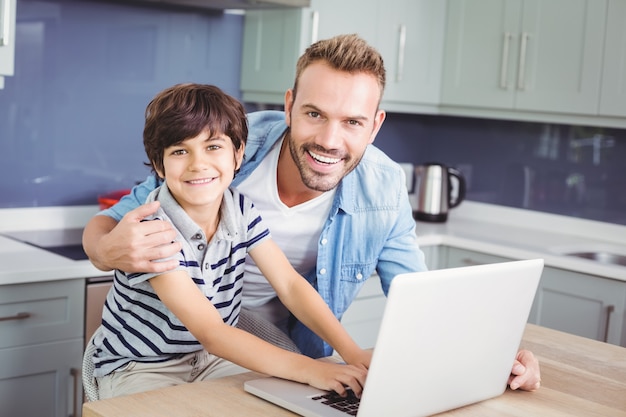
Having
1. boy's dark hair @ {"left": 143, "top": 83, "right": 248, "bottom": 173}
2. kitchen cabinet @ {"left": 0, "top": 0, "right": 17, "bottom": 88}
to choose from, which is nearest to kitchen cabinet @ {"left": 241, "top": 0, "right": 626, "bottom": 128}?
kitchen cabinet @ {"left": 0, "top": 0, "right": 17, "bottom": 88}

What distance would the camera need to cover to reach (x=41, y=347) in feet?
8.05

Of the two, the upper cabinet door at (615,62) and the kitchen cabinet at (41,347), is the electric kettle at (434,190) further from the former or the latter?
the kitchen cabinet at (41,347)

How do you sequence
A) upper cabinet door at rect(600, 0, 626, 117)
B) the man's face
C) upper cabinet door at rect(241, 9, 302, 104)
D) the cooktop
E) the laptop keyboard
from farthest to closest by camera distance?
upper cabinet door at rect(241, 9, 302, 104), upper cabinet door at rect(600, 0, 626, 117), the cooktop, the man's face, the laptop keyboard

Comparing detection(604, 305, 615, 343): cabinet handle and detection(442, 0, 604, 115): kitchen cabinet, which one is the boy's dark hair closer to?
detection(604, 305, 615, 343): cabinet handle

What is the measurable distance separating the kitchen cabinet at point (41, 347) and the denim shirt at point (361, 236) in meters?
0.49

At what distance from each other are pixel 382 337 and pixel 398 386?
0.11 meters

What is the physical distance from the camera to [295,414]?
134cm

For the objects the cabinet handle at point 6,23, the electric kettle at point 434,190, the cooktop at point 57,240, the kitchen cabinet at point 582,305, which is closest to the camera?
the cabinet handle at point 6,23

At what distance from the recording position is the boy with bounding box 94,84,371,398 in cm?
163

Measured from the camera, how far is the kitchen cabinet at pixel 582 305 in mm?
2959

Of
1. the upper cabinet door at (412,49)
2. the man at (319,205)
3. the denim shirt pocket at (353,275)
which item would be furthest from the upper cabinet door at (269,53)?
the denim shirt pocket at (353,275)

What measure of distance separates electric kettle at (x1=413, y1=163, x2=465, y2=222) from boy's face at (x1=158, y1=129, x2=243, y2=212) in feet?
7.17

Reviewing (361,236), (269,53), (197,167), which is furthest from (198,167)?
(269,53)

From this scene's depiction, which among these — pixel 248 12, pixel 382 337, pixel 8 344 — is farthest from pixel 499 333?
pixel 248 12
